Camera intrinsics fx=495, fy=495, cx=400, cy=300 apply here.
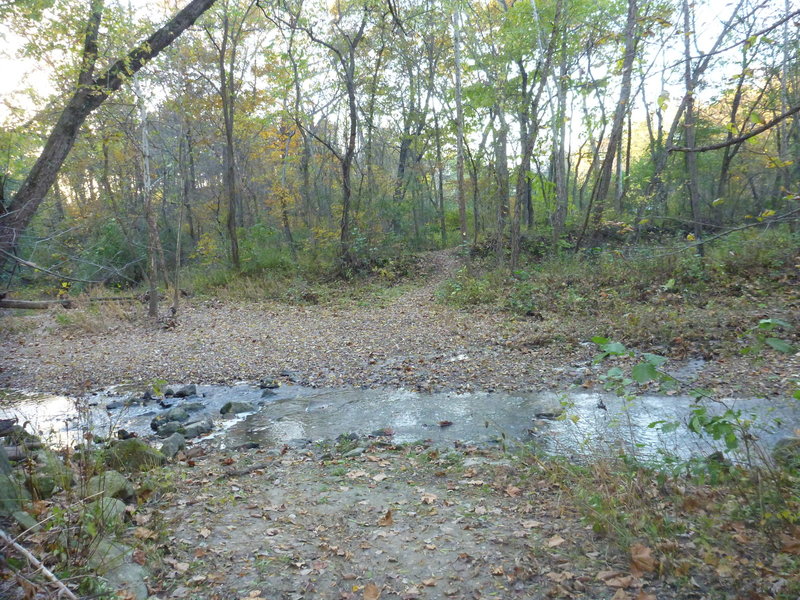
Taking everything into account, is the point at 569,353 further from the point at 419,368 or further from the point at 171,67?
the point at 171,67

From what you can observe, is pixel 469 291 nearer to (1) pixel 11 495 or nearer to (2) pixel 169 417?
(2) pixel 169 417

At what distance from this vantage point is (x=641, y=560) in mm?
3053

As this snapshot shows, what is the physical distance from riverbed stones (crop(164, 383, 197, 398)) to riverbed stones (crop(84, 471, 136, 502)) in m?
4.55

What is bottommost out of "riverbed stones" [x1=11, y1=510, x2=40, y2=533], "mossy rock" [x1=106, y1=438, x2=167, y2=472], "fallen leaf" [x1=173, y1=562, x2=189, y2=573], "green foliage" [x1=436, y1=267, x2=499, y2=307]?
"fallen leaf" [x1=173, y1=562, x2=189, y2=573]

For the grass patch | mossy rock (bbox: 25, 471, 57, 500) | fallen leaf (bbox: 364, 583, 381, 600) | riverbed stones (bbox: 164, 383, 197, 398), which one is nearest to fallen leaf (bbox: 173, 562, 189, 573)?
fallen leaf (bbox: 364, 583, 381, 600)

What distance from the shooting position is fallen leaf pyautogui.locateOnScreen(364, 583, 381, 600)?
3090 mm

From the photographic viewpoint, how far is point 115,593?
284 cm

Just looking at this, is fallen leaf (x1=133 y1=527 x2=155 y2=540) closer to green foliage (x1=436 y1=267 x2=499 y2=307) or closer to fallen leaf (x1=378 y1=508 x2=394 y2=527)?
fallen leaf (x1=378 y1=508 x2=394 y2=527)

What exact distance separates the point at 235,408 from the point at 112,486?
3.77 meters

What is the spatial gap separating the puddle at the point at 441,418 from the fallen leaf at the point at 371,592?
2.68m

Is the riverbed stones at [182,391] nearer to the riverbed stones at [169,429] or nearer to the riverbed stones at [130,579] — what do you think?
the riverbed stones at [169,429]

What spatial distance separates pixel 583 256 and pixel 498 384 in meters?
8.57

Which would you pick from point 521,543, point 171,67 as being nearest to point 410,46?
point 171,67

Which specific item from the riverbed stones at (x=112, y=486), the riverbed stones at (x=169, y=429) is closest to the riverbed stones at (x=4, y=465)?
the riverbed stones at (x=112, y=486)
